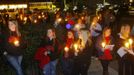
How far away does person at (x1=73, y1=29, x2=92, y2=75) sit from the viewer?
9727mm

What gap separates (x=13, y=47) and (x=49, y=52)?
987mm

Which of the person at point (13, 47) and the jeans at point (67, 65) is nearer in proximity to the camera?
the jeans at point (67, 65)

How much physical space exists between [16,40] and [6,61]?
1078 millimetres

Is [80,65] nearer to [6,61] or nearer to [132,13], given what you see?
[6,61]

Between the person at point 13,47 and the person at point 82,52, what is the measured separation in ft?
4.86

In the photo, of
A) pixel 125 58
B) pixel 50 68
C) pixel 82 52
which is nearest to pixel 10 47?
pixel 50 68

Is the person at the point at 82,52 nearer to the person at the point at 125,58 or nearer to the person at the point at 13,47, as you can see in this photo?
the person at the point at 125,58

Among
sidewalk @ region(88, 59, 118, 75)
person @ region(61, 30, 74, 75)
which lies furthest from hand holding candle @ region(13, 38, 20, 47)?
sidewalk @ region(88, 59, 118, 75)

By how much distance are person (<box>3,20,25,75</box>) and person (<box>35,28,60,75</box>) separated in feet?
1.97

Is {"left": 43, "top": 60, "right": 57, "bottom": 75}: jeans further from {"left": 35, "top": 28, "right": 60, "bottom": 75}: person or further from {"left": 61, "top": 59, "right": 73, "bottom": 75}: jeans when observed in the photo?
{"left": 61, "top": 59, "right": 73, "bottom": 75}: jeans

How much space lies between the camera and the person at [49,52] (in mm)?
9766

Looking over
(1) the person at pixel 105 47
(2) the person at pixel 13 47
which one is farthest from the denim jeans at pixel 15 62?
(1) the person at pixel 105 47

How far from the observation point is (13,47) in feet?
32.9

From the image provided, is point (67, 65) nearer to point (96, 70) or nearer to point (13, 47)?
point (13, 47)
